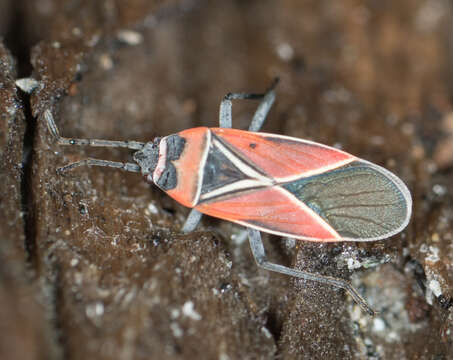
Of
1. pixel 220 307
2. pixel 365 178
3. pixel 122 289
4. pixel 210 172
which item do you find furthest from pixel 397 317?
pixel 122 289

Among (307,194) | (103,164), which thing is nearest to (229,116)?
(307,194)

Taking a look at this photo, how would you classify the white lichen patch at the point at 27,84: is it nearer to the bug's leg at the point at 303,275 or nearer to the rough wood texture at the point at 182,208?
the rough wood texture at the point at 182,208

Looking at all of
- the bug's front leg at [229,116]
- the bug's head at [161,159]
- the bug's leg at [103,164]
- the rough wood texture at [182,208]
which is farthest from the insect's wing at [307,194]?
the bug's leg at [103,164]

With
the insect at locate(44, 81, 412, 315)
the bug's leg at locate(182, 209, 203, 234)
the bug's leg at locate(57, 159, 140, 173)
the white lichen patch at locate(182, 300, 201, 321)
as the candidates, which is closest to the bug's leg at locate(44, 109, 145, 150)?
the insect at locate(44, 81, 412, 315)

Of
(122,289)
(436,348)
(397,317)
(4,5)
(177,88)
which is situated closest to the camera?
(122,289)

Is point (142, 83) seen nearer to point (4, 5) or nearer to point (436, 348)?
point (4, 5)

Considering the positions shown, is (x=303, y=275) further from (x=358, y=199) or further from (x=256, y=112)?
(x=256, y=112)

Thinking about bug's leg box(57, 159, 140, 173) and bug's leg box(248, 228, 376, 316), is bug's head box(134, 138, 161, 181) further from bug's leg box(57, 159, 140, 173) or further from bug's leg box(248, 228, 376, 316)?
bug's leg box(248, 228, 376, 316)
